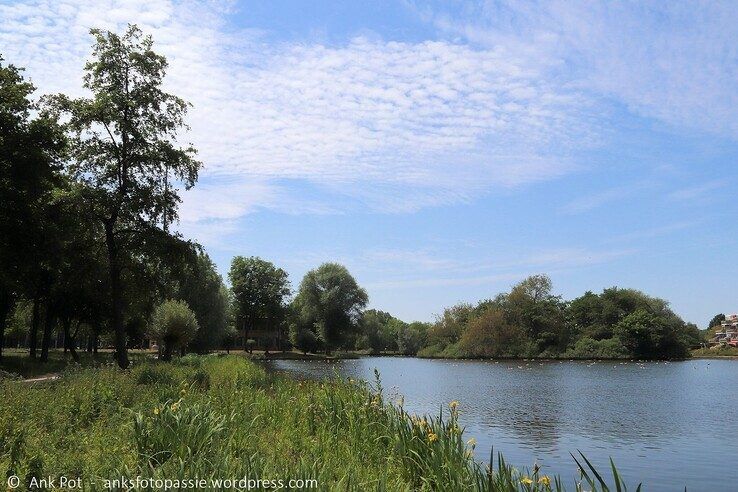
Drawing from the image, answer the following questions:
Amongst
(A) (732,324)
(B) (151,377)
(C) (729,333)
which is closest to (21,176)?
(B) (151,377)

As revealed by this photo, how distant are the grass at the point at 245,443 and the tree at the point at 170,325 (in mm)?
31892

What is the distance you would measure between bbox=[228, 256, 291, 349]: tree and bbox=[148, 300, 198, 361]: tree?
169ft

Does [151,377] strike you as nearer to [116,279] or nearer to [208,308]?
→ [116,279]

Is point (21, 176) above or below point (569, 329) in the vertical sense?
above

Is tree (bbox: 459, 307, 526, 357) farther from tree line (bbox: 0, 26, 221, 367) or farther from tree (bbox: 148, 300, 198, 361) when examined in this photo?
tree line (bbox: 0, 26, 221, 367)

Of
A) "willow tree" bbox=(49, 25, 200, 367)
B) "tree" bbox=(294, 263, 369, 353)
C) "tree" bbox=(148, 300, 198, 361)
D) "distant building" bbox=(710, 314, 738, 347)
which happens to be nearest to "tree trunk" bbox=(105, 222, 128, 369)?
"willow tree" bbox=(49, 25, 200, 367)

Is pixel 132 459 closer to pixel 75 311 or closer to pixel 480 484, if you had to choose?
pixel 480 484

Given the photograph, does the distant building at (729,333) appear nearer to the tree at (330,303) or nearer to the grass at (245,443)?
the tree at (330,303)

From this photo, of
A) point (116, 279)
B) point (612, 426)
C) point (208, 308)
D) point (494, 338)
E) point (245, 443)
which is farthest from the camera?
point (494, 338)

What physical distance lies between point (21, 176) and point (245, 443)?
68.7 ft

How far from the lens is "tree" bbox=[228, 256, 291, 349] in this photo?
95812mm

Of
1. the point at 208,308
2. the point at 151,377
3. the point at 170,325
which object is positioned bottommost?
the point at 151,377

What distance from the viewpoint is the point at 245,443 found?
7555 mm

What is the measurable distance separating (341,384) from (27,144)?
1976 centimetres
